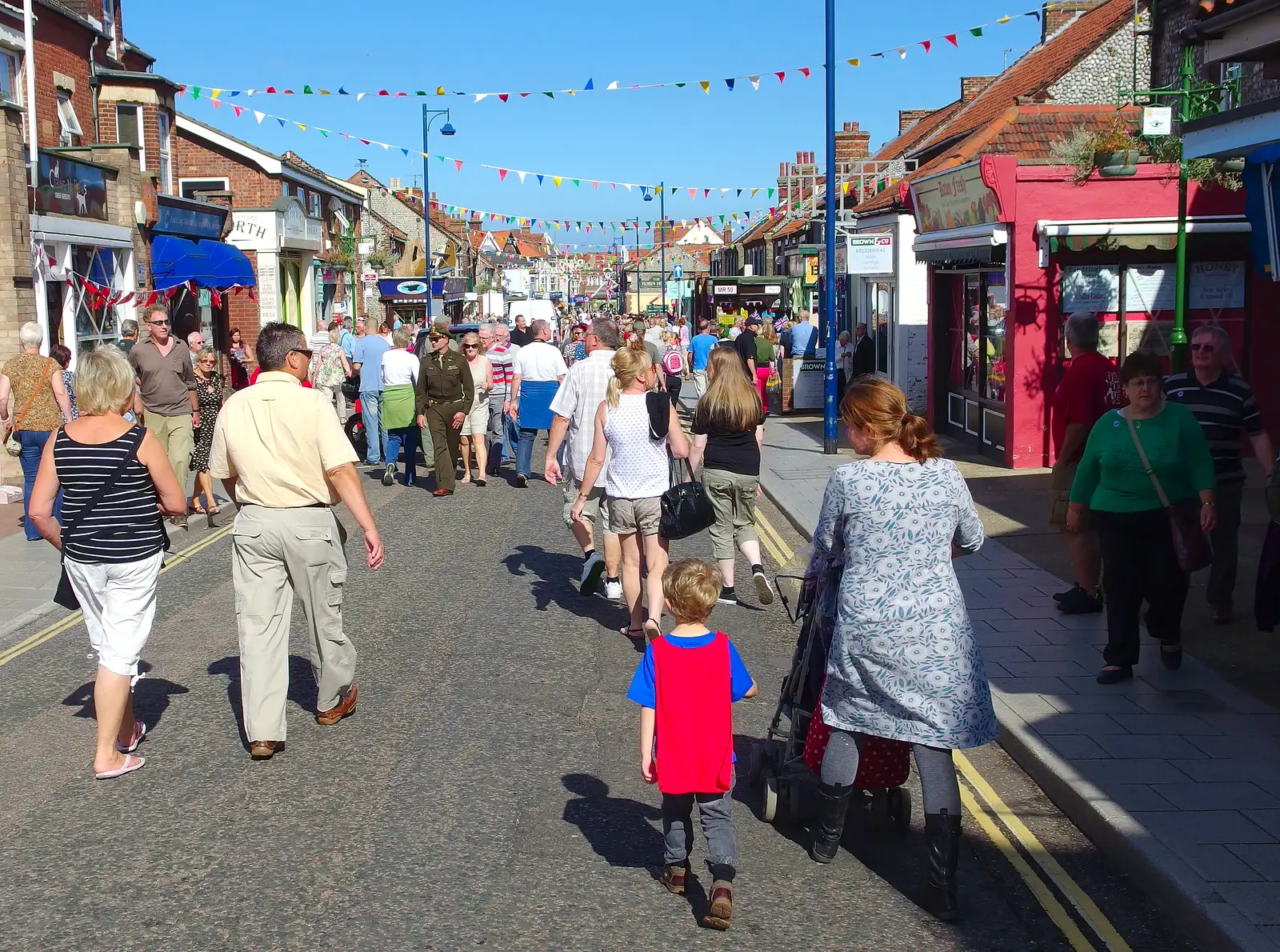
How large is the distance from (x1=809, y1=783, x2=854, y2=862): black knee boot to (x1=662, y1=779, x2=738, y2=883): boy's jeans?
47cm

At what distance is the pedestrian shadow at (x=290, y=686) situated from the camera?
6.80m

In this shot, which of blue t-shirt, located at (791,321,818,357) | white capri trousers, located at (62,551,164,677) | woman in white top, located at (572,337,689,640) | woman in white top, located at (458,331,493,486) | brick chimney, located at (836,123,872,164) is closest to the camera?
white capri trousers, located at (62,551,164,677)

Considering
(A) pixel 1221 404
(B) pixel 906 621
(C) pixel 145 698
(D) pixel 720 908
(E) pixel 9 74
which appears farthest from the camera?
(E) pixel 9 74

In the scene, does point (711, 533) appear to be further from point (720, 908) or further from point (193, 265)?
point (193, 265)

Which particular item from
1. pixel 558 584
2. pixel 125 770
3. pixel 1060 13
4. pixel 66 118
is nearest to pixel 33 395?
pixel 558 584

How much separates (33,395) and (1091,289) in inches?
432

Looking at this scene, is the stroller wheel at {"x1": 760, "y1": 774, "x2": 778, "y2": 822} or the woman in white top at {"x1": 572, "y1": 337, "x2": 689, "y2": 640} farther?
the woman in white top at {"x1": 572, "y1": 337, "x2": 689, "y2": 640}

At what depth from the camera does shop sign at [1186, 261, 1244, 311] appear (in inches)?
584

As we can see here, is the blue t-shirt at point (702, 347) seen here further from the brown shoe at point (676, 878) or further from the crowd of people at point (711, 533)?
the brown shoe at point (676, 878)

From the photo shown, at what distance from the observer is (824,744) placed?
4809mm

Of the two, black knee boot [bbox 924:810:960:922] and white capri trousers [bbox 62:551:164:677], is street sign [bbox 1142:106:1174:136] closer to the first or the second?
black knee boot [bbox 924:810:960:922]

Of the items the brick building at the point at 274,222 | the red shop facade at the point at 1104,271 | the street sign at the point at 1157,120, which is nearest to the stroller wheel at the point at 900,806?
the street sign at the point at 1157,120

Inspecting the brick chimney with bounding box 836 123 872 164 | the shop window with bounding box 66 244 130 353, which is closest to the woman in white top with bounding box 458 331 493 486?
the shop window with bounding box 66 244 130 353

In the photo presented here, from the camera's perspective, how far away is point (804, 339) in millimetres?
25078
